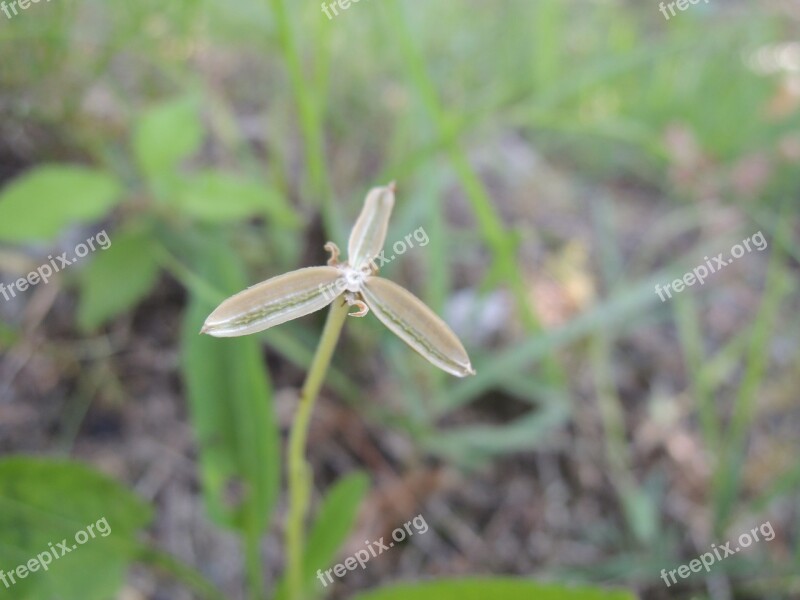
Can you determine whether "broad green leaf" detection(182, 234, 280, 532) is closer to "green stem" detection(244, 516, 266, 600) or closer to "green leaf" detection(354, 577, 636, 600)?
"green stem" detection(244, 516, 266, 600)

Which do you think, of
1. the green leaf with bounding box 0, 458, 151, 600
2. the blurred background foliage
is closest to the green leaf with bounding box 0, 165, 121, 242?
the blurred background foliage

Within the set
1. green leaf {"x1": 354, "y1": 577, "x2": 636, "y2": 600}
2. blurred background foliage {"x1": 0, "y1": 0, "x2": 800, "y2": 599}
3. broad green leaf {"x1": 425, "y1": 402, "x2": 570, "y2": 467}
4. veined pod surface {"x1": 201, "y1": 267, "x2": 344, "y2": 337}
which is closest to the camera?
veined pod surface {"x1": 201, "y1": 267, "x2": 344, "y2": 337}

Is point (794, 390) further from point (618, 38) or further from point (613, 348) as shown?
point (618, 38)

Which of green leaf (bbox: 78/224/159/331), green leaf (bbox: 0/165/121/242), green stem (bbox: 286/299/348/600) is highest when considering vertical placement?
green leaf (bbox: 0/165/121/242)

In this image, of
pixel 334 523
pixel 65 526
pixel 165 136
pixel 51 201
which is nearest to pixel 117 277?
pixel 51 201

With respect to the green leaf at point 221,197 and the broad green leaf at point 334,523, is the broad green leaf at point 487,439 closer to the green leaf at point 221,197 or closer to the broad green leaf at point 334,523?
the broad green leaf at point 334,523

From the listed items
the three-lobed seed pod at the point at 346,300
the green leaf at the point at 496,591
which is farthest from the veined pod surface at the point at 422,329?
the green leaf at the point at 496,591

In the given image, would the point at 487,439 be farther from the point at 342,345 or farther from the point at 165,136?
the point at 165,136
